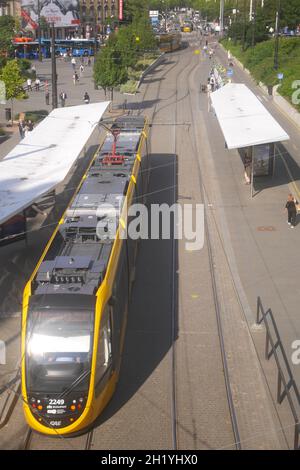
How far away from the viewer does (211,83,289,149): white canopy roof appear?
72.9ft

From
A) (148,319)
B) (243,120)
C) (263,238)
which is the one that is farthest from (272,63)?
(148,319)

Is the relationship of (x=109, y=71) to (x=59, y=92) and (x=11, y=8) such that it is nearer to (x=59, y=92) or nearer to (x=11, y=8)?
(x=59, y=92)

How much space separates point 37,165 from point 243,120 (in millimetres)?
9505

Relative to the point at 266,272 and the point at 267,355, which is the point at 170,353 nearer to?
the point at 267,355

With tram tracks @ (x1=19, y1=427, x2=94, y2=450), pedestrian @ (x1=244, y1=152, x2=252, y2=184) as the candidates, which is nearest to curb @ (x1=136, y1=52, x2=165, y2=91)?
pedestrian @ (x1=244, y1=152, x2=252, y2=184)

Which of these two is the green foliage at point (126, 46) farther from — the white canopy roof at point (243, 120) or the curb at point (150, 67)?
the white canopy roof at point (243, 120)

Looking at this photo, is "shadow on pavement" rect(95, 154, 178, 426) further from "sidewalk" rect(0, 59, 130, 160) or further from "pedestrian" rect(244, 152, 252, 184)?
"sidewalk" rect(0, 59, 130, 160)

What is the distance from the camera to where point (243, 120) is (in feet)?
84.0

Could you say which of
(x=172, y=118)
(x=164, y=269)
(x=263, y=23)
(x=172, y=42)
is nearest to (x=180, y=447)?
(x=164, y=269)

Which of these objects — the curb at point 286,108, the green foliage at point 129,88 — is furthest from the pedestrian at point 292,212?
the green foliage at point 129,88

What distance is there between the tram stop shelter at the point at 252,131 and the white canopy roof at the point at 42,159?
5296mm

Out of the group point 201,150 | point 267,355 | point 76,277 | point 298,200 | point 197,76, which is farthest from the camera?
point 197,76

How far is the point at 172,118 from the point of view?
126ft

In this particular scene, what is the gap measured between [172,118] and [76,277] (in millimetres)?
28749
